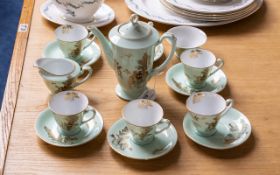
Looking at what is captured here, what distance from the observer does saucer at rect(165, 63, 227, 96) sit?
1102 mm

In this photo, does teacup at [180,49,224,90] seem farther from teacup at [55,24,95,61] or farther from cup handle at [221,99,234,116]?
teacup at [55,24,95,61]

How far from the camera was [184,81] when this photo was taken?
113 cm

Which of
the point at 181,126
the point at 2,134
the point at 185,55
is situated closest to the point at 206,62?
the point at 185,55

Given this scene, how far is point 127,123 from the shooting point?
3.05 ft

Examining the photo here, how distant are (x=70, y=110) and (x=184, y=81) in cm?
29

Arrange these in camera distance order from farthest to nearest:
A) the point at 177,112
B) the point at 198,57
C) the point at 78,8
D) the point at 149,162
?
the point at 78,8 → the point at 198,57 → the point at 177,112 → the point at 149,162

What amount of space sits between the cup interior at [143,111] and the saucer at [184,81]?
0.12 meters

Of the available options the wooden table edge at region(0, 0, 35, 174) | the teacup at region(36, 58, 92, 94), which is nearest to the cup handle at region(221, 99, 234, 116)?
the teacup at region(36, 58, 92, 94)

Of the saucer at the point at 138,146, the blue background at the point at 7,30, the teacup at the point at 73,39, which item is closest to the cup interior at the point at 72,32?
the teacup at the point at 73,39

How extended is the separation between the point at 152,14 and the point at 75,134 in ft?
1.69

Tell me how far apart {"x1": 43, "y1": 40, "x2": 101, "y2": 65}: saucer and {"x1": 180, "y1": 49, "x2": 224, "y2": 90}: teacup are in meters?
0.22

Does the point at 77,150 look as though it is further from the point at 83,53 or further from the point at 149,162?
the point at 83,53

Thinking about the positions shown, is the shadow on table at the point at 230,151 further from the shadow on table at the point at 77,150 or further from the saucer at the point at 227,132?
the shadow on table at the point at 77,150

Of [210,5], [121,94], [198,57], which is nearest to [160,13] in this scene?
[210,5]
